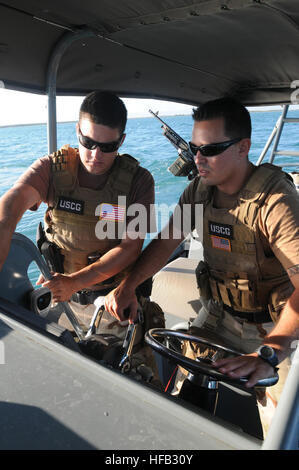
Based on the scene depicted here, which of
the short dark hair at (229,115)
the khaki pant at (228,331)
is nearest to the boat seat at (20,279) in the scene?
the khaki pant at (228,331)

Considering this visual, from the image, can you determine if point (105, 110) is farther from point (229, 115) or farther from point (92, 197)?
point (229, 115)

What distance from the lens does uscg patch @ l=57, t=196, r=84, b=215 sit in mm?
1956

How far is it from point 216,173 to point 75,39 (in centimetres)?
107

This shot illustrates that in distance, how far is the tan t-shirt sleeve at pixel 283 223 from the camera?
4.95ft

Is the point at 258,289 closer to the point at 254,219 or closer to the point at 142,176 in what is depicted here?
the point at 254,219

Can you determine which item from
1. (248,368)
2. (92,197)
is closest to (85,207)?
(92,197)

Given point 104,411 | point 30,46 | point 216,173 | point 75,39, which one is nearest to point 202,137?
point 216,173

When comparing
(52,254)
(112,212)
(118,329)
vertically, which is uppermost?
(112,212)

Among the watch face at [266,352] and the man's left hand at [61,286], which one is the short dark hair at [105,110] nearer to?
the man's left hand at [61,286]

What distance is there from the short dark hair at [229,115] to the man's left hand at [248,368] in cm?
100

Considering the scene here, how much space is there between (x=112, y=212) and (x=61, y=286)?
1.66ft

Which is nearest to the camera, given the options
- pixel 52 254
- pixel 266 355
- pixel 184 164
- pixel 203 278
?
pixel 266 355

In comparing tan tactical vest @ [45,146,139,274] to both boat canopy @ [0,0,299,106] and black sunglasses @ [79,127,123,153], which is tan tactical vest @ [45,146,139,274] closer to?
black sunglasses @ [79,127,123,153]

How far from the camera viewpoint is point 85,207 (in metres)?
1.95
